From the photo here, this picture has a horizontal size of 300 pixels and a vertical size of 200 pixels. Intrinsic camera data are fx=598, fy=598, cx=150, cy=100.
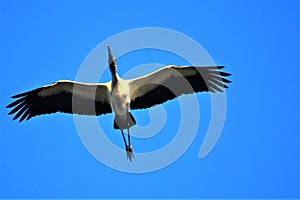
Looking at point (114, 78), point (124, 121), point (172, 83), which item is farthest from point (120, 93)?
point (172, 83)

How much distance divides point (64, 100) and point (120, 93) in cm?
163

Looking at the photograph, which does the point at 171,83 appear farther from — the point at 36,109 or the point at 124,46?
the point at 36,109

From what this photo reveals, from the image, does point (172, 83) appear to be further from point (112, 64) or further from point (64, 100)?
point (64, 100)

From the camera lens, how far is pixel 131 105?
16.1m

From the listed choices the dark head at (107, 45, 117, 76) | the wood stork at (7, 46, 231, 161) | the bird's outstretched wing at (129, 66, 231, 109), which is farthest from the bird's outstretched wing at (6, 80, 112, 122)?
the bird's outstretched wing at (129, 66, 231, 109)

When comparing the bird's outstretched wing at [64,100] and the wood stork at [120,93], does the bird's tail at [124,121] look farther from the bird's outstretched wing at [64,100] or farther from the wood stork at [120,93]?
the bird's outstretched wing at [64,100]

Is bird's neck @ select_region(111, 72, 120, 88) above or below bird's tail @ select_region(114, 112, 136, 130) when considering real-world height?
above

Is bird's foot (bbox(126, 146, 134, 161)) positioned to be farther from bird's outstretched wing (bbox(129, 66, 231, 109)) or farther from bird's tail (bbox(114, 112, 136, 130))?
bird's outstretched wing (bbox(129, 66, 231, 109))

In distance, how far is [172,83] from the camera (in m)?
15.7

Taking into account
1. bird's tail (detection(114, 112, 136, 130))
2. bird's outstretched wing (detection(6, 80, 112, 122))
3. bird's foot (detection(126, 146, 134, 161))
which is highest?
bird's outstretched wing (detection(6, 80, 112, 122))

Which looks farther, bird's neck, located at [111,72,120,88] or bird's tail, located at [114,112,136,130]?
bird's tail, located at [114,112,136,130]

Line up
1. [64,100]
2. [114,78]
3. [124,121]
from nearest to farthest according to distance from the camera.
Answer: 1. [114,78]
2. [124,121]
3. [64,100]

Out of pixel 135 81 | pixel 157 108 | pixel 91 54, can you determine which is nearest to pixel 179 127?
pixel 157 108

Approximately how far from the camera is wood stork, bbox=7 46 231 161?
15469 millimetres
